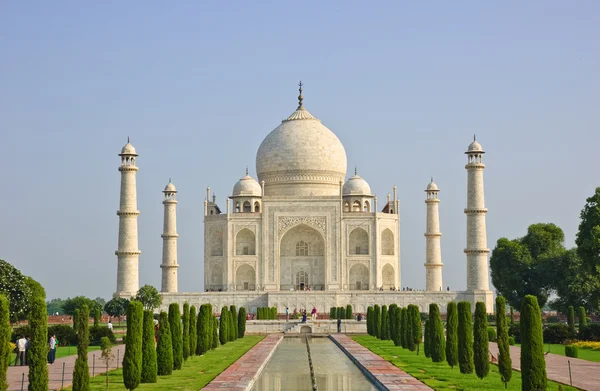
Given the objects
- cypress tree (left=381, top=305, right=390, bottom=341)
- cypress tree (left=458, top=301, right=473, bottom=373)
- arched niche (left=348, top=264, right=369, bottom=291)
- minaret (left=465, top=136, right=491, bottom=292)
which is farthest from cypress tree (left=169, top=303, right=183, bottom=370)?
arched niche (left=348, top=264, right=369, bottom=291)

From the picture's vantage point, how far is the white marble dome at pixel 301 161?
40.5m

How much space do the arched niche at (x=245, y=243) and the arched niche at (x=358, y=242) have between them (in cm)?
391

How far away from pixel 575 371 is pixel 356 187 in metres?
25.3

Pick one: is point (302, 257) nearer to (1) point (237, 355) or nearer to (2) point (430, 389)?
(1) point (237, 355)

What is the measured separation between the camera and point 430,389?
42.8 feet

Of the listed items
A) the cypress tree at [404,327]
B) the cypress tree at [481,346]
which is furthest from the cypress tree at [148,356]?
the cypress tree at [404,327]

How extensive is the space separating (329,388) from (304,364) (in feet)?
12.4

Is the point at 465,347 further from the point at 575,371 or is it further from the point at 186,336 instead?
the point at 186,336

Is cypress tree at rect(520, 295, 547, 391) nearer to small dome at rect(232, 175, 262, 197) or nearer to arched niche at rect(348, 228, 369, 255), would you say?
arched niche at rect(348, 228, 369, 255)

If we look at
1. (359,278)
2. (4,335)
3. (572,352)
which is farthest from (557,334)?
(359,278)

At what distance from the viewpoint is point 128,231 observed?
34312mm

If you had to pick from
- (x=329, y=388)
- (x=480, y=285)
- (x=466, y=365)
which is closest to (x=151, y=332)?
(x=329, y=388)

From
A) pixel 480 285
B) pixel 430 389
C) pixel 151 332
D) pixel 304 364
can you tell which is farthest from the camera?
pixel 480 285

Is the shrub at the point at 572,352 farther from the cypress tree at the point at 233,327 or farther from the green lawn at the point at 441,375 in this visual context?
the cypress tree at the point at 233,327
